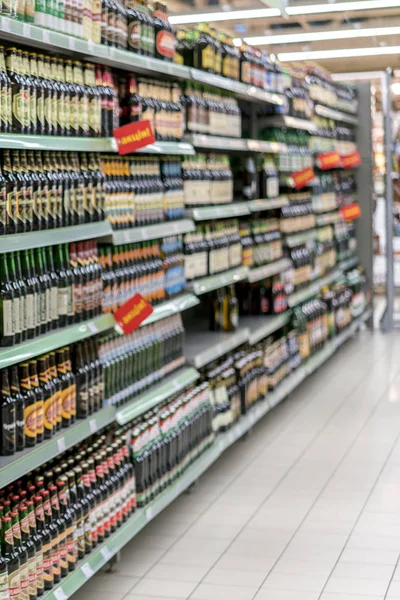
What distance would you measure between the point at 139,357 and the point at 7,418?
1.51 metres

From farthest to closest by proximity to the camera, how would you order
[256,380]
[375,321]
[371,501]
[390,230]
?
[375,321], [390,230], [256,380], [371,501]

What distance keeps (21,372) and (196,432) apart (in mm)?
2100

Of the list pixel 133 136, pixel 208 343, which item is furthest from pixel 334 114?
pixel 133 136

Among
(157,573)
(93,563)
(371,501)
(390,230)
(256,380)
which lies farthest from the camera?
(390,230)

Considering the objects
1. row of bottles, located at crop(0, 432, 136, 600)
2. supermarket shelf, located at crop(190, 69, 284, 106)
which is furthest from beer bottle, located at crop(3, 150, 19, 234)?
supermarket shelf, located at crop(190, 69, 284, 106)

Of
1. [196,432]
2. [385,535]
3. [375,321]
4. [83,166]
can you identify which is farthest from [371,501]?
[375,321]

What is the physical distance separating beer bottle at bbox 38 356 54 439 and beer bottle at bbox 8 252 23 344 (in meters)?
0.24

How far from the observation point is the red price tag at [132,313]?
4.47m

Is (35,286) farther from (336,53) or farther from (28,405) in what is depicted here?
(336,53)

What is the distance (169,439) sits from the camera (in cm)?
514


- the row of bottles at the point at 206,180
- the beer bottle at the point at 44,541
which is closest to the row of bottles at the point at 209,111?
the row of bottles at the point at 206,180

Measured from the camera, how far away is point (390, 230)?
11.3m

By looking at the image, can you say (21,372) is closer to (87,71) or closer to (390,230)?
(87,71)

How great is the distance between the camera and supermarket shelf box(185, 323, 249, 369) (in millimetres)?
5848
